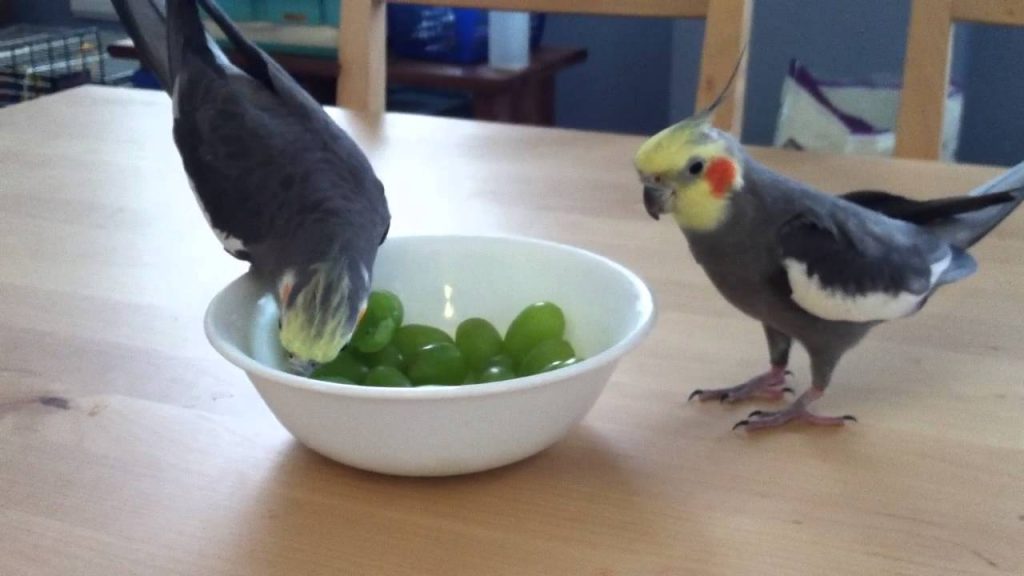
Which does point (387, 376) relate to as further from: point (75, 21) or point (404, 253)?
point (75, 21)

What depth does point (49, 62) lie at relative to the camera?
287cm

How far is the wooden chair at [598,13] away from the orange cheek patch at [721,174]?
57cm

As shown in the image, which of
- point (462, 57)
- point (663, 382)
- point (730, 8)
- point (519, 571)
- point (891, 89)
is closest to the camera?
point (519, 571)

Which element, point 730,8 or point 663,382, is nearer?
point 663,382

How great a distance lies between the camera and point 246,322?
670 millimetres

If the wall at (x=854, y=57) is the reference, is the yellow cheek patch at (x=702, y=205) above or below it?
above

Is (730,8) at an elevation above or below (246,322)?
above

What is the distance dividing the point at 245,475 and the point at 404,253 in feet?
0.75

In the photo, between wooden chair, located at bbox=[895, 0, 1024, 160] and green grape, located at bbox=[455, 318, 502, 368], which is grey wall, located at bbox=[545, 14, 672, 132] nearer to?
wooden chair, located at bbox=[895, 0, 1024, 160]

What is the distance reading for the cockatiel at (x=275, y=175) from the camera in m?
0.65

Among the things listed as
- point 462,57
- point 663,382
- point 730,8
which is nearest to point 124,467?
point 663,382

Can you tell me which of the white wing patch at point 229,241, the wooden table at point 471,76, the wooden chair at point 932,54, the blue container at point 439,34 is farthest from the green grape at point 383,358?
the blue container at point 439,34

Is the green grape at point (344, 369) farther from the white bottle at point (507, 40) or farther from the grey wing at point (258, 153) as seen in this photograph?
the white bottle at point (507, 40)

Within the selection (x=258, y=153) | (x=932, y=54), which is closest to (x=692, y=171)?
(x=258, y=153)
